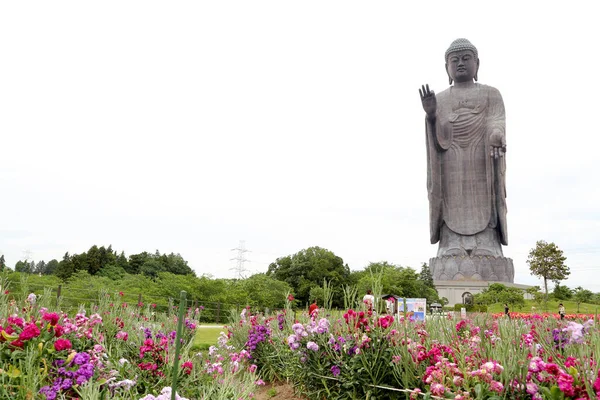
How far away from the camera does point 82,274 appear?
2675 cm

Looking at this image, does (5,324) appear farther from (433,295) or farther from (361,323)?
(433,295)

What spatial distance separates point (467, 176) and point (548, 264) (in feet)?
40.4

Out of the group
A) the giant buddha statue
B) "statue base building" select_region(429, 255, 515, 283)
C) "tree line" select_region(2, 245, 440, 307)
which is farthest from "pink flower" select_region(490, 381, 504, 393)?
"statue base building" select_region(429, 255, 515, 283)

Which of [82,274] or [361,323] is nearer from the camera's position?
[361,323]

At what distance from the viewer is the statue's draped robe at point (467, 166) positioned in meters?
29.5

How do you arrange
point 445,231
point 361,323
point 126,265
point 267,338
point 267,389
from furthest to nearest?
point 126,265, point 445,231, point 267,338, point 267,389, point 361,323

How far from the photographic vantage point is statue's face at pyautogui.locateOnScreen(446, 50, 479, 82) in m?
29.3

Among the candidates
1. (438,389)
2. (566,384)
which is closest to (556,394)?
(566,384)

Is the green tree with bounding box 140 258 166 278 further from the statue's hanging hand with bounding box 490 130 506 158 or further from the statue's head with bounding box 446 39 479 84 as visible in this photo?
the statue's hanging hand with bounding box 490 130 506 158

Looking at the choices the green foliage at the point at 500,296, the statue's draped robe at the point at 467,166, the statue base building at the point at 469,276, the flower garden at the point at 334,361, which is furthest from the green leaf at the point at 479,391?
the statue base building at the point at 469,276

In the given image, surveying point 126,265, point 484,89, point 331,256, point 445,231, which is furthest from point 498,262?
point 126,265

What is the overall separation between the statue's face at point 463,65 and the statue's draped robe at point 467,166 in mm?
862

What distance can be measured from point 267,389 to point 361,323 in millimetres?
2361

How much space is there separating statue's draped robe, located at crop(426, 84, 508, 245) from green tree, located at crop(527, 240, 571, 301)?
26.2 feet
